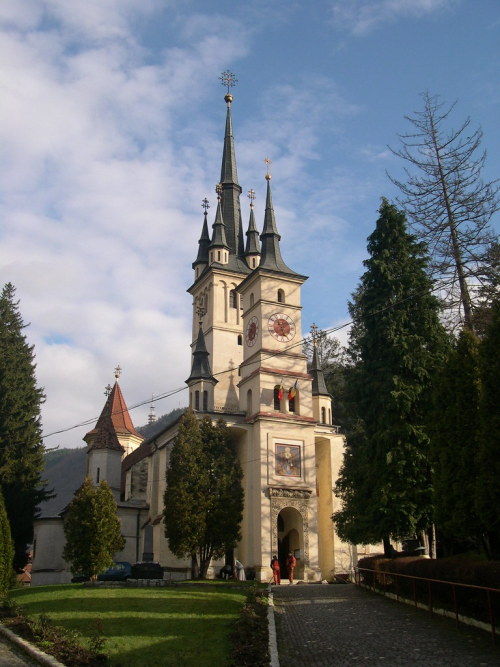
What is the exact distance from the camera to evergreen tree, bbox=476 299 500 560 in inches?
622

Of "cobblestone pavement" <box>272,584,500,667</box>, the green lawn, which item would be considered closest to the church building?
the green lawn

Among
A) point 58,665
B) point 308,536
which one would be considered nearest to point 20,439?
point 308,536

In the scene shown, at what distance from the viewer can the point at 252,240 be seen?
200ft

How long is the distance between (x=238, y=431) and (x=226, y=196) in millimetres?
29362

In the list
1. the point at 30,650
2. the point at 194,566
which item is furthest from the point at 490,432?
the point at 194,566

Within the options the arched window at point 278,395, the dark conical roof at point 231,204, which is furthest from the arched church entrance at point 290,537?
the dark conical roof at point 231,204

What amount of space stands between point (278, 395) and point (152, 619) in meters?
27.3

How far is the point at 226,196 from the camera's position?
65000 mm

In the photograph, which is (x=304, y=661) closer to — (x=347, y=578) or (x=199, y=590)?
(x=199, y=590)

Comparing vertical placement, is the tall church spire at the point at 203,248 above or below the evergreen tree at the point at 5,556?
above

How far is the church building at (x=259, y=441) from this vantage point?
132ft

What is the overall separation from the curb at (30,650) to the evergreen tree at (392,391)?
14040mm

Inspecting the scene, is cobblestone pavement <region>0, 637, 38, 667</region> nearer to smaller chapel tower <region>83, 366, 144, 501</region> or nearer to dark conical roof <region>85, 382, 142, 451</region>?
smaller chapel tower <region>83, 366, 144, 501</region>

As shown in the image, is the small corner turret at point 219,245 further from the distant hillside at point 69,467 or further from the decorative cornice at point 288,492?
the distant hillside at point 69,467
